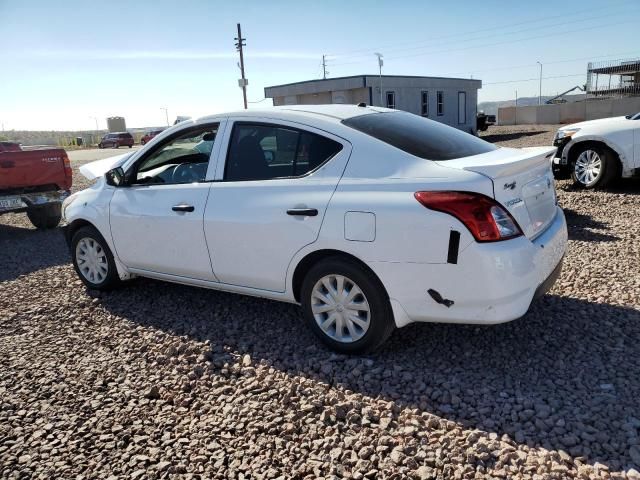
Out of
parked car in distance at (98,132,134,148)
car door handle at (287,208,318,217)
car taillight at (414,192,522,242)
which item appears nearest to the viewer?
car taillight at (414,192,522,242)

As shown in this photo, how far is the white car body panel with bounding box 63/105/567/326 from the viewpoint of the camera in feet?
9.96

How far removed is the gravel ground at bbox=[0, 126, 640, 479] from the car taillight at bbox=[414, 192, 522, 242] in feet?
3.05

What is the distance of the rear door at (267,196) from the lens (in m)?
3.50

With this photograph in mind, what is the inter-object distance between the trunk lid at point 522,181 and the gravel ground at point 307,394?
91 centimetres

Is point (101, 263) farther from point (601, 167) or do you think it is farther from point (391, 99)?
point (391, 99)

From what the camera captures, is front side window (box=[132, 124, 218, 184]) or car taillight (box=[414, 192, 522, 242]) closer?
car taillight (box=[414, 192, 522, 242])

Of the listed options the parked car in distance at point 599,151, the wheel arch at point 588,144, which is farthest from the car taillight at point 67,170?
the wheel arch at point 588,144

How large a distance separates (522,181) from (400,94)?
28.6 m

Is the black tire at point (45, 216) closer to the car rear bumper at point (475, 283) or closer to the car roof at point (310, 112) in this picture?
the car roof at point (310, 112)

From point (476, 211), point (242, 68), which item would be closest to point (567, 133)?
point (476, 211)

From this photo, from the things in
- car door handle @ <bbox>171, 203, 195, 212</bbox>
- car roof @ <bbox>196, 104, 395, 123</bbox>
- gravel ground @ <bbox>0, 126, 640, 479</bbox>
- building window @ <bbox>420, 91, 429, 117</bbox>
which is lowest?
gravel ground @ <bbox>0, 126, 640, 479</bbox>

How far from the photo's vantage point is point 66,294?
5379mm

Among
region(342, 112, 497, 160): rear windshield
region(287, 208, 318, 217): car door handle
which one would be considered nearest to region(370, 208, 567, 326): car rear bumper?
region(287, 208, 318, 217): car door handle

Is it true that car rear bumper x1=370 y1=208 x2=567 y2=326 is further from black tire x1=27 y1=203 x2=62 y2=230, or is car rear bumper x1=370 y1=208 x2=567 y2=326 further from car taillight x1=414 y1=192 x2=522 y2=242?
black tire x1=27 y1=203 x2=62 y2=230
